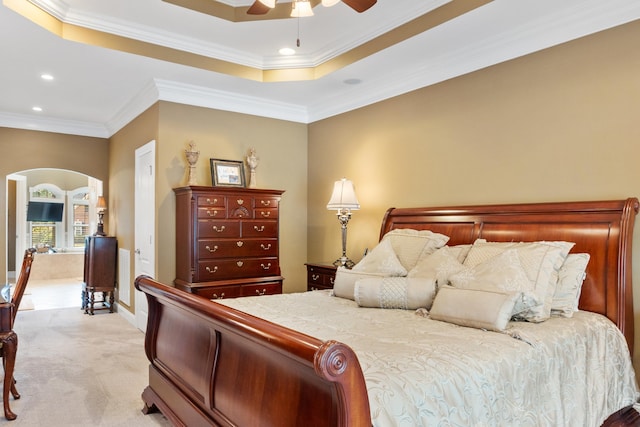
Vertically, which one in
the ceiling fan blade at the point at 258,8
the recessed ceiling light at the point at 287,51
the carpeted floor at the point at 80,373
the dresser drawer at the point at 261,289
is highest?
the recessed ceiling light at the point at 287,51

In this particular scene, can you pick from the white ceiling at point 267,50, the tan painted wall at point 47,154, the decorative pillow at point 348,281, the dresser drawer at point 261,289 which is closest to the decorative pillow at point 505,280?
the decorative pillow at point 348,281

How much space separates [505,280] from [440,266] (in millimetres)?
504

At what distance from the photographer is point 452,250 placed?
10.2 feet

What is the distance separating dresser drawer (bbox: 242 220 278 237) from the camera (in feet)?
15.1

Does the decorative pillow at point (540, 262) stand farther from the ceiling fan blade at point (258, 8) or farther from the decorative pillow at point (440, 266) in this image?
the ceiling fan blade at point (258, 8)

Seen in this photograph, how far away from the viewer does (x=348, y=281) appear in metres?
3.09

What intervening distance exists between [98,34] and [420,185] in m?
3.15

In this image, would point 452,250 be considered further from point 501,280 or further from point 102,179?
point 102,179

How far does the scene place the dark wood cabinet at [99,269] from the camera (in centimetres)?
593

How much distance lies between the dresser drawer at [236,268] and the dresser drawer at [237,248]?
56 millimetres

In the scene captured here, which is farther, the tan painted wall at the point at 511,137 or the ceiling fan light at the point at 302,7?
the tan painted wall at the point at 511,137

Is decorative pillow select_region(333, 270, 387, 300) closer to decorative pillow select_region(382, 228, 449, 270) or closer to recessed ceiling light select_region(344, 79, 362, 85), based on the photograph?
decorative pillow select_region(382, 228, 449, 270)

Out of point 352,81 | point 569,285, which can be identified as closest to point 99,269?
point 352,81

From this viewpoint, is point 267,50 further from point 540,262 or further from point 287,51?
point 540,262
